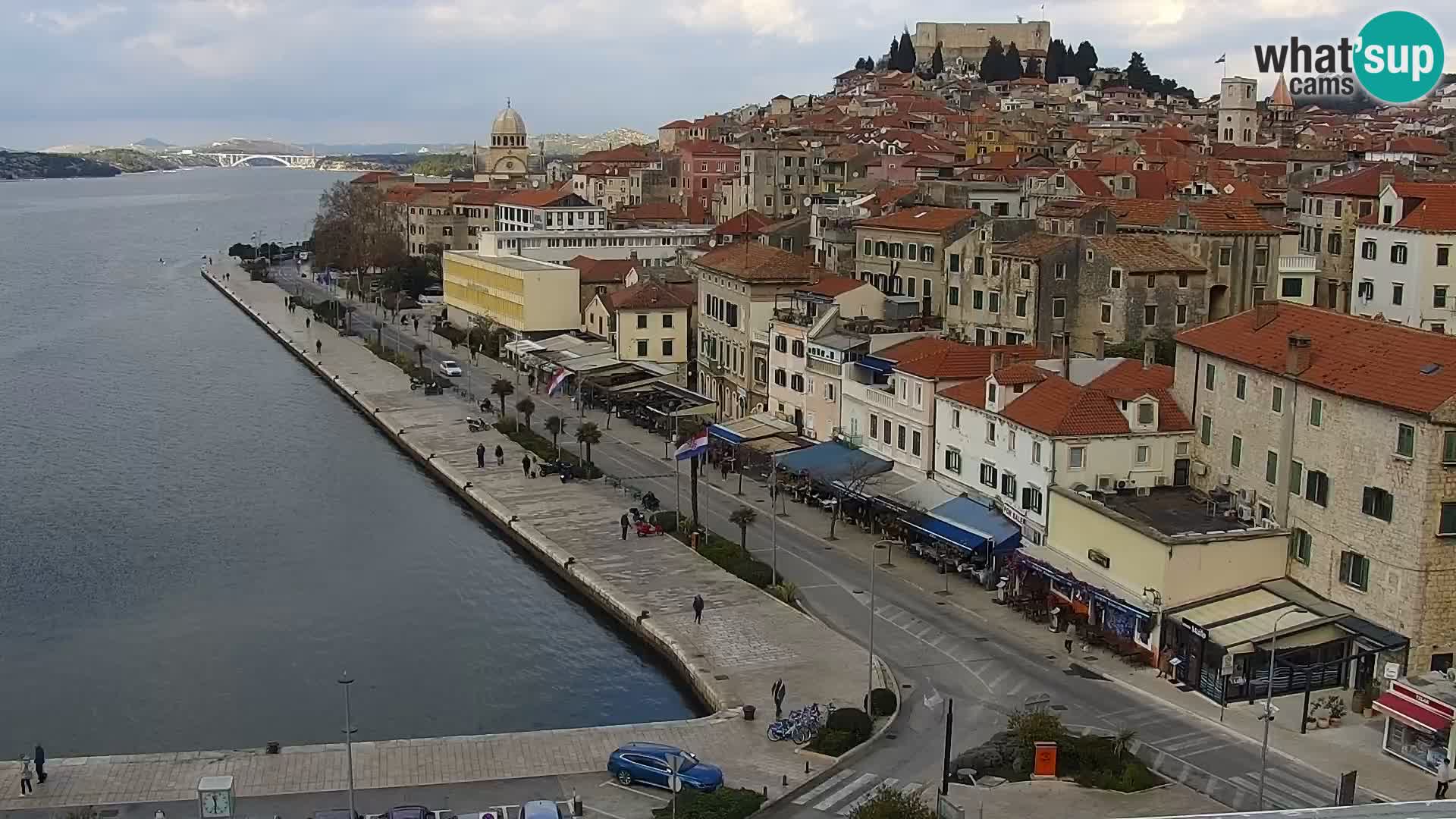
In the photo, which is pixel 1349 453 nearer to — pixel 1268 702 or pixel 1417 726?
pixel 1417 726

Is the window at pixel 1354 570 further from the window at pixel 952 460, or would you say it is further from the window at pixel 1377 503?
the window at pixel 952 460

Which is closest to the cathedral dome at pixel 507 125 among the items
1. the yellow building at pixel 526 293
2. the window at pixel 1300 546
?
the yellow building at pixel 526 293

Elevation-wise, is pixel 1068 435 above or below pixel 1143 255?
below

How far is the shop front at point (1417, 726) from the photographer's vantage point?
88.2ft

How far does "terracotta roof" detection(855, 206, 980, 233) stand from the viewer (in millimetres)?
58000

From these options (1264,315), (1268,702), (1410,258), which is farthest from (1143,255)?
(1268,702)

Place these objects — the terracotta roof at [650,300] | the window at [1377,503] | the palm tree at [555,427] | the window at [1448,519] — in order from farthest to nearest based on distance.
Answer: the terracotta roof at [650,300], the palm tree at [555,427], the window at [1377,503], the window at [1448,519]

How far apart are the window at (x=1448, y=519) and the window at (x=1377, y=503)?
100cm

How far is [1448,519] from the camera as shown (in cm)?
3011

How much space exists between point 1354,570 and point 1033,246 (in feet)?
72.9

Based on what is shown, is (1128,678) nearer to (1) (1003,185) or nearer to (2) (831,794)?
(2) (831,794)

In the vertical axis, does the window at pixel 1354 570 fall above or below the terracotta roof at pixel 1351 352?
below

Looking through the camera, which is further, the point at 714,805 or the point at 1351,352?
the point at 1351,352

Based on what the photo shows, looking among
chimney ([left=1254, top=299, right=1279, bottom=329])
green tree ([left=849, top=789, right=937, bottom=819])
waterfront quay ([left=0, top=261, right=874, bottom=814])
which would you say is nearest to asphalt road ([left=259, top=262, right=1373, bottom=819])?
waterfront quay ([left=0, top=261, right=874, bottom=814])
